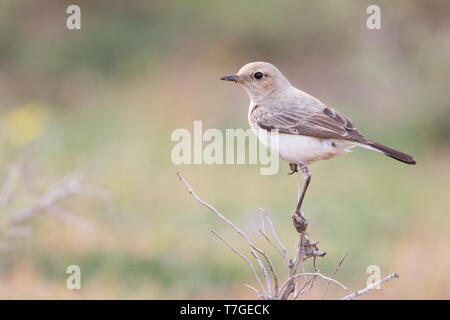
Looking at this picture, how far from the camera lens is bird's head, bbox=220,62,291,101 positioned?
16.3 ft

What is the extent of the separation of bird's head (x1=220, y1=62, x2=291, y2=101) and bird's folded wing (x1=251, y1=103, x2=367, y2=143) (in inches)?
7.1

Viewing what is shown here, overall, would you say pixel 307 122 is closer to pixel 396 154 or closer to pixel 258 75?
pixel 258 75

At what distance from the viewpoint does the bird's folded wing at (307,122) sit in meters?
4.52

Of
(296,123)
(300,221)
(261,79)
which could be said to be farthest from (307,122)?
(300,221)

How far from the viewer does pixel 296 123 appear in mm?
4676

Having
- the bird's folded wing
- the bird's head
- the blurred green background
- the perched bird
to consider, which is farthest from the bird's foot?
the blurred green background

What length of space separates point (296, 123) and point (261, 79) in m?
0.50

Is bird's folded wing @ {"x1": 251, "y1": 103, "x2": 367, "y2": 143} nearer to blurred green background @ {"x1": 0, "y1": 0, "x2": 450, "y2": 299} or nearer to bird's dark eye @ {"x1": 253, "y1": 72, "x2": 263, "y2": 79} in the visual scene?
bird's dark eye @ {"x1": 253, "y1": 72, "x2": 263, "y2": 79}

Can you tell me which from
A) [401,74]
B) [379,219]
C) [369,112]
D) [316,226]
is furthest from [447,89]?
[316,226]

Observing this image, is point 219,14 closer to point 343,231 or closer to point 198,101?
point 198,101

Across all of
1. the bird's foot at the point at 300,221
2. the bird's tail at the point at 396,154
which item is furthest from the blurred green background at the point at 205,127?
the bird's tail at the point at 396,154

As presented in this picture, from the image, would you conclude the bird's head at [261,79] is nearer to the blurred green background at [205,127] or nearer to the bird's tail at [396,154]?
the bird's tail at [396,154]

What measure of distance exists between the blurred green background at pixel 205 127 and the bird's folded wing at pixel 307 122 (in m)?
1.96

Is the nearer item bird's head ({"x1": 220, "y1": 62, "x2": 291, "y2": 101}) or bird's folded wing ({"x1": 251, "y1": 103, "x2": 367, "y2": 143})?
bird's folded wing ({"x1": 251, "y1": 103, "x2": 367, "y2": 143})
